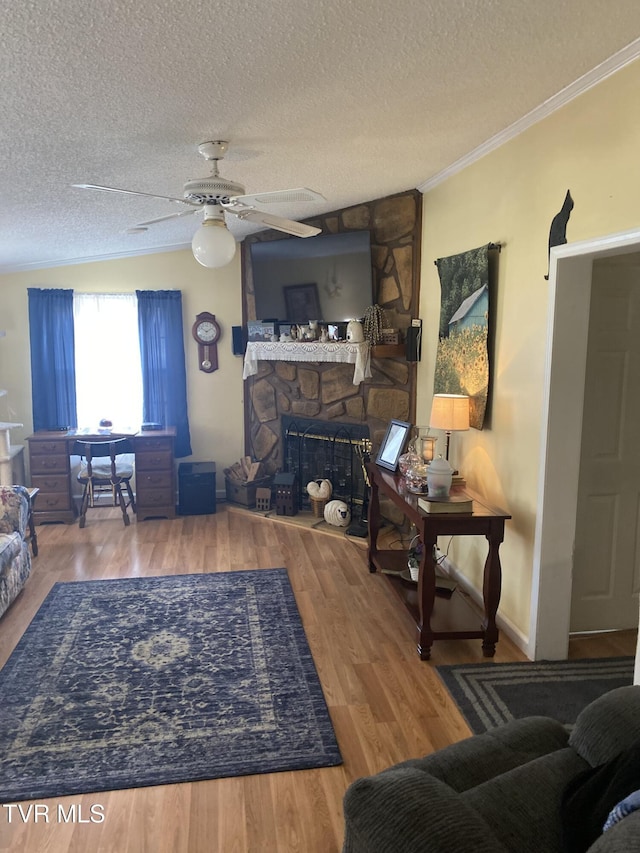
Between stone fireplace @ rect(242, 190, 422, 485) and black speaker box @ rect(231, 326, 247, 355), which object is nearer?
stone fireplace @ rect(242, 190, 422, 485)

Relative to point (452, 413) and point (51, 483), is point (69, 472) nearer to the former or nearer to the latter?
point (51, 483)

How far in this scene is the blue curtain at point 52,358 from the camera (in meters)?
5.66

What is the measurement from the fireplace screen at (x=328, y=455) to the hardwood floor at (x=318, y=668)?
0.52 m

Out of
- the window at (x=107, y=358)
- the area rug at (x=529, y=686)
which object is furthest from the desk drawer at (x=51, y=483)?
the area rug at (x=529, y=686)

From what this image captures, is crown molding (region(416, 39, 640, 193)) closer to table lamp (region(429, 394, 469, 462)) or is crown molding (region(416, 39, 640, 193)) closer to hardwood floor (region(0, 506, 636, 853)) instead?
table lamp (region(429, 394, 469, 462))

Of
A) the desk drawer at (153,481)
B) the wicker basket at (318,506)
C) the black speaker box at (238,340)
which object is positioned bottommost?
the wicker basket at (318,506)

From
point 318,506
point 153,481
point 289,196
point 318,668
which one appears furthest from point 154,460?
point 289,196

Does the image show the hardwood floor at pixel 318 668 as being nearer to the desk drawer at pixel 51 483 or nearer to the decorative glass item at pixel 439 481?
the desk drawer at pixel 51 483

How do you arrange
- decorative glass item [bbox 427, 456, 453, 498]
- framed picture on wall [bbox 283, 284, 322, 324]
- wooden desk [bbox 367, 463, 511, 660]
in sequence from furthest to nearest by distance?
framed picture on wall [bbox 283, 284, 322, 324], decorative glass item [bbox 427, 456, 453, 498], wooden desk [bbox 367, 463, 511, 660]

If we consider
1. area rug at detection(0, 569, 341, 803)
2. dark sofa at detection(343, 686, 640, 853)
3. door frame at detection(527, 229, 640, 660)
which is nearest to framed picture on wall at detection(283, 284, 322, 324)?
area rug at detection(0, 569, 341, 803)

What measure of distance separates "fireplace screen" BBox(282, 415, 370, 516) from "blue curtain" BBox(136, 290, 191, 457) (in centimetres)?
107

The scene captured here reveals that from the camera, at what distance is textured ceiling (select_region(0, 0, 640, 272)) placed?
165cm

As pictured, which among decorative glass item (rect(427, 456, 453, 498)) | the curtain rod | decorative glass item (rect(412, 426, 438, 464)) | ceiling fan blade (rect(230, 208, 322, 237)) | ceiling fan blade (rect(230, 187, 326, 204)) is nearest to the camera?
ceiling fan blade (rect(230, 187, 326, 204))

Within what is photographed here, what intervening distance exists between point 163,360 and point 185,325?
408 mm
